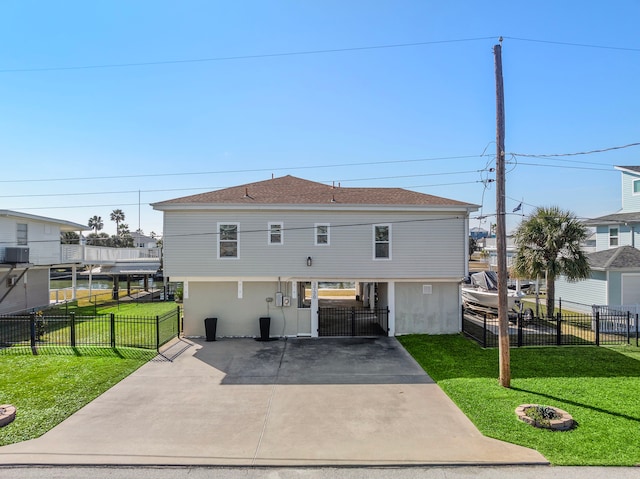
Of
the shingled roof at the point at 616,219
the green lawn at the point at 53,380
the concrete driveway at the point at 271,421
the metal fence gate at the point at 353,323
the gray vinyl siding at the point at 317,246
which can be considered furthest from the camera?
the shingled roof at the point at 616,219

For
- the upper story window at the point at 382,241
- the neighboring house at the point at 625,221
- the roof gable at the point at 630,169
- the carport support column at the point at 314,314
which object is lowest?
the carport support column at the point at 314,314

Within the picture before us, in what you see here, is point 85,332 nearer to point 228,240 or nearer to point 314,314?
point 228,240

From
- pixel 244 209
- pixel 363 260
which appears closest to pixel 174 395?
pixel 244 209

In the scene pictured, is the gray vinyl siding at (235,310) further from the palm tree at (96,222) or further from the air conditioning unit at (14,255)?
the palm tree at (96,222)

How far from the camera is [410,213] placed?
15.0 m

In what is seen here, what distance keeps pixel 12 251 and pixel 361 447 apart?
2186 cm

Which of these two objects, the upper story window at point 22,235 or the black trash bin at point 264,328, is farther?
the upper story window at point 22,235

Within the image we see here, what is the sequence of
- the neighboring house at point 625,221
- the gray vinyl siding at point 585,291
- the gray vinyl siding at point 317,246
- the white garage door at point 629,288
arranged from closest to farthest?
1. the gray vinyl siding at point 317,246
2. the white garage door at point 629,288
3. the gray vinyl siding at point 585,291
4. the neighboring house at point 625,221

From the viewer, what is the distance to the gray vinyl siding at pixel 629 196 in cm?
2067

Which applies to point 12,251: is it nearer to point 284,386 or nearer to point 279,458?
point 284,386

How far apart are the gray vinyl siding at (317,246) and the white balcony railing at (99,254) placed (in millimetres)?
15006

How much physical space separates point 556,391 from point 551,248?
410 inches

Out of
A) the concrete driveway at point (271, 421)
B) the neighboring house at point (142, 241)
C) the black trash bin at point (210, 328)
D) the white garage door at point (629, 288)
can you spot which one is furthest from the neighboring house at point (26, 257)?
the neighboring house at point (142, 241)

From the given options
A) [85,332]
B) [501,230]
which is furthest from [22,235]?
[501,230]
